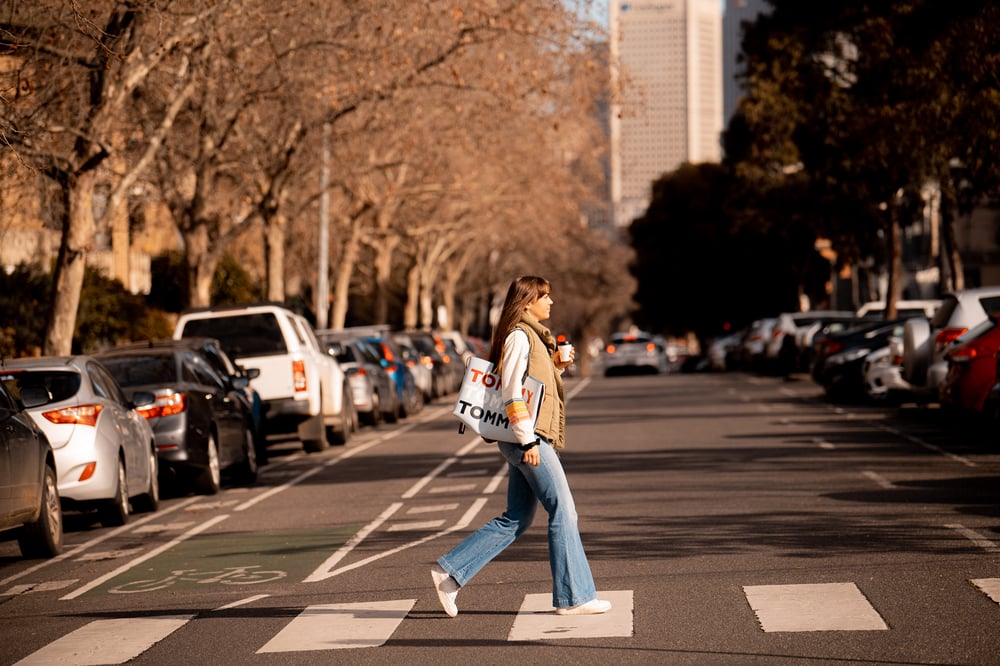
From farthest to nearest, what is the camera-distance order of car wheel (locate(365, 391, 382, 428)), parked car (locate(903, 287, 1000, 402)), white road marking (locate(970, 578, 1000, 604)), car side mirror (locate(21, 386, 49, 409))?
1. car wheel (locate(365, 391, 382, 428))
2. parked car (locate(903, 287, 1000, 402))
3. car side mirror (locate(21, 386, 49, 409))
4. white road marking (locate(970, 578, 1000, 604))

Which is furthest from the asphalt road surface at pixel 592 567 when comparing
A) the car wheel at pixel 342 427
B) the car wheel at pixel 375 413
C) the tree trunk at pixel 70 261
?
the car wheel at pixel 375 413

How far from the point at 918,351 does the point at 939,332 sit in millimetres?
759

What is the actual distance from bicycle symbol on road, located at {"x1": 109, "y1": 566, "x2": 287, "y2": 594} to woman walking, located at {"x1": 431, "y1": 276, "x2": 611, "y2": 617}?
2.59 m

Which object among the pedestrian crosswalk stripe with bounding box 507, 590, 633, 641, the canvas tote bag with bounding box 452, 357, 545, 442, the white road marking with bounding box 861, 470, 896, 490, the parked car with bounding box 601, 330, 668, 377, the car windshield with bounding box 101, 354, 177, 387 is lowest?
the parked car with bounding box 601, 330, 668, 377

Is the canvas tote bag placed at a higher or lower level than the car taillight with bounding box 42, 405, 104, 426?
higher

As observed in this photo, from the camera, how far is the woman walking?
9.27 meters

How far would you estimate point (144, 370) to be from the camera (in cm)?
1902

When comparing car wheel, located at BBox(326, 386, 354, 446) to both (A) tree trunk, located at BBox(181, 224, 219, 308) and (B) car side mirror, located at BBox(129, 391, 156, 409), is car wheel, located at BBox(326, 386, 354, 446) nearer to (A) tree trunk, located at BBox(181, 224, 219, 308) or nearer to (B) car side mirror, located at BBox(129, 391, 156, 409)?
(A) tree trunk, located at BBox(181, 224, 219, 308)

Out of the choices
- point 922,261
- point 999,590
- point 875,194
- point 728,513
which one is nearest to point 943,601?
point 999,590

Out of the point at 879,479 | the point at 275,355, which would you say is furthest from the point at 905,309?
the point at 879,479

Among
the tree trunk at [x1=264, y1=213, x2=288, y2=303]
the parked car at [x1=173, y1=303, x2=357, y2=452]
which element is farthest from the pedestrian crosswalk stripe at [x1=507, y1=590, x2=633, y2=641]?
the tree trunk at [x1=264, y1=213, x2=288, y2=303]

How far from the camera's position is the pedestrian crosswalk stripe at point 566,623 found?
29.3 feet

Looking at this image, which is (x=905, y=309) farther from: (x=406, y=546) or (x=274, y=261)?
(x=406, y=546)

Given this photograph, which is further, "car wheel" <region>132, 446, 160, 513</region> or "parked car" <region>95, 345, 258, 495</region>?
"parked car" <region>95, 345, 258, 495</region>
